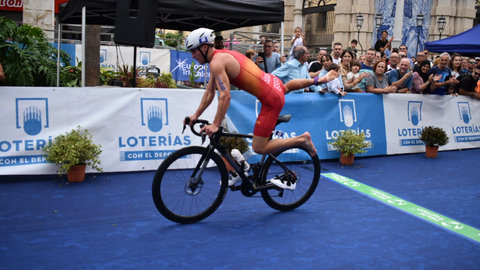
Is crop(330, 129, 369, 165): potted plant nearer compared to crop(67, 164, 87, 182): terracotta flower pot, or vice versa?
crop(67, 164, 87, 182): terracotta flower pot

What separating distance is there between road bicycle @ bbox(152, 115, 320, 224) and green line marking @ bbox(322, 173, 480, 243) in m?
1.21

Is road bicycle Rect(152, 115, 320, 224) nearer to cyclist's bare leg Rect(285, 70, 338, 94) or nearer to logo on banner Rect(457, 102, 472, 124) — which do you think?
cyclist's bare leg Rect(285, 70, 338, 94)

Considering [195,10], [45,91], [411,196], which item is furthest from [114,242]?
[195,10]

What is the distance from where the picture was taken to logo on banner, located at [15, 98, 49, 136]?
20.8 feet

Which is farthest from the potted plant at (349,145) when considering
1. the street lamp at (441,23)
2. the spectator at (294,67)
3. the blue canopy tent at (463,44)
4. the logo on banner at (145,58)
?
the street lamp at (441,23)

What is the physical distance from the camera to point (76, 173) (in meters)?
→ 6.32

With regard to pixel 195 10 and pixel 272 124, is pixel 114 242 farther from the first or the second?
pixel 195 10

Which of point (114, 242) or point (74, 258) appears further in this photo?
point (114, 242)

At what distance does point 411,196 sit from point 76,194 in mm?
4486

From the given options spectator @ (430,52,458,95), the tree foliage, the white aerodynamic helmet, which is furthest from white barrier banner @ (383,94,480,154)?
the tree foliage

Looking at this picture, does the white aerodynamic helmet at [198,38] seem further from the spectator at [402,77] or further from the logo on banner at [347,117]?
the spectator at [402,77]

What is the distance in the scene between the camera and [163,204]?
4660mm

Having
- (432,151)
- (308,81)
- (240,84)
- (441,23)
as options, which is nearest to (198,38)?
(240,84)

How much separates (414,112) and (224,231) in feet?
21.2
